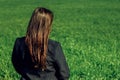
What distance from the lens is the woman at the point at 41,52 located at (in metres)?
4.26

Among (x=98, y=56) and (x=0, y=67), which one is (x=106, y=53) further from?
(x=0, y=67)

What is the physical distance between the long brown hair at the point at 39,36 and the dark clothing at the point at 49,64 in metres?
0.09

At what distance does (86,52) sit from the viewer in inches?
493

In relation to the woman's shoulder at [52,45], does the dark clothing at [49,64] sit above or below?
below

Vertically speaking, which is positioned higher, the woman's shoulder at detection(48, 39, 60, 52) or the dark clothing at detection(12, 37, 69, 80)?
the woman's shoulder at detection(48, 39, 60, 52)

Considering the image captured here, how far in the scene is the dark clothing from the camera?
14.1ft

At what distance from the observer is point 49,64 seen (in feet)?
14.4

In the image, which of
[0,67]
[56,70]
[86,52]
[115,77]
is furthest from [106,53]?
[56,70]

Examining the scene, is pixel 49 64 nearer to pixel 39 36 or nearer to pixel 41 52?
pixel 41 52

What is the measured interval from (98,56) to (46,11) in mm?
7781

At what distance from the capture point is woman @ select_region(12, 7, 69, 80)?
4.26 metres

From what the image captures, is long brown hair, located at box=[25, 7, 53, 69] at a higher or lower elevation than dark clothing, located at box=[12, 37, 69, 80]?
higher

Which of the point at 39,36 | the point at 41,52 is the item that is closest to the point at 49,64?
the point at 41,52

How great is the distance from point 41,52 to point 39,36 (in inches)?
7.6
